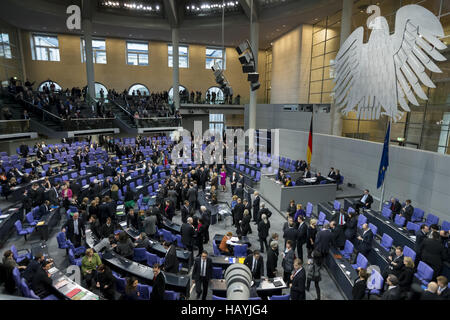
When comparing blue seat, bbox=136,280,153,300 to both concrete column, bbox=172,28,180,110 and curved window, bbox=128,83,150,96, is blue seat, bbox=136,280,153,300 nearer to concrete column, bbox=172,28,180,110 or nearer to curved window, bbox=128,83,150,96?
concrete column, bbox=172,28,180,110

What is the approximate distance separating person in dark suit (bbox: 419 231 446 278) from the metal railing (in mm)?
19673

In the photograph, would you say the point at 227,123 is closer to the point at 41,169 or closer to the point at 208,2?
the point at 208,2

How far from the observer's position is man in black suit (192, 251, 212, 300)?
6.02m

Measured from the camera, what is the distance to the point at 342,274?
21.5 feet

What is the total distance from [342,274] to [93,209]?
304 inches

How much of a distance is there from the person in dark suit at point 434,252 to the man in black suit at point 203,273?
201 inches

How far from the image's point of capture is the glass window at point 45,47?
1125 inches

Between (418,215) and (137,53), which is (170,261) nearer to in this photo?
(418,215)

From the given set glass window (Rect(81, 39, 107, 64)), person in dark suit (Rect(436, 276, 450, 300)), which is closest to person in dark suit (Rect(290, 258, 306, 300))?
person in dark suit (Rect(436, 276, 450, 300))

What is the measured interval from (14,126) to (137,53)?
19.7 m

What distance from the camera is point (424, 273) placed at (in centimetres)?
627

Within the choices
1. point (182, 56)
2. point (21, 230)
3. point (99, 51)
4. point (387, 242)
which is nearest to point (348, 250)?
point (387, 242)

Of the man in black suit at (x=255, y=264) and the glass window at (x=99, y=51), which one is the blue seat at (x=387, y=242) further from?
the glass window at (x=99, y=51)
